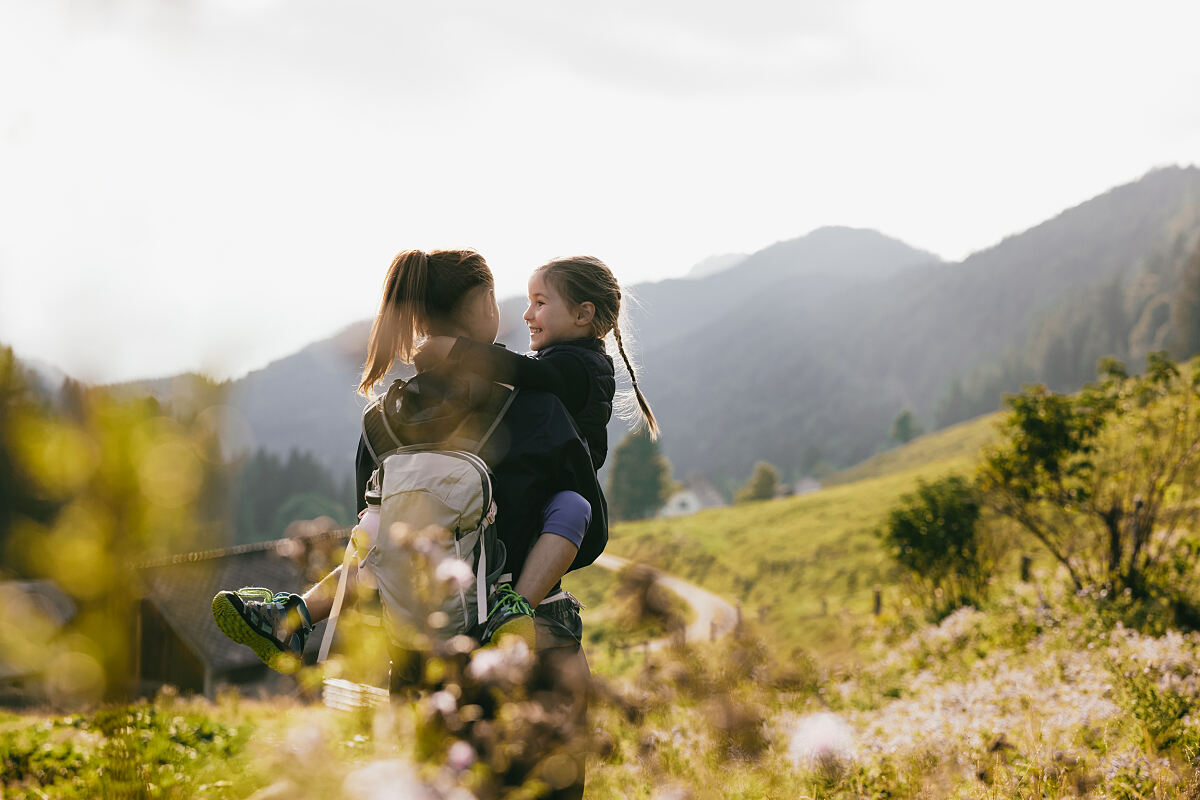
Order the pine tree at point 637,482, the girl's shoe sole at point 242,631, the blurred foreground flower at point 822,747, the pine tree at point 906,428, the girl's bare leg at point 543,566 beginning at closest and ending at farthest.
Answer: the girl's shoe sole at point 242,631 < the girl's bare leg at point 543,566 < the blurred foreground flower at point 822,747 < the pine tree at point 637,482 < the pine tree at point 906,428

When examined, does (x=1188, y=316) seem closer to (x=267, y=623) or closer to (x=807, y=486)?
(x=807, y=486)

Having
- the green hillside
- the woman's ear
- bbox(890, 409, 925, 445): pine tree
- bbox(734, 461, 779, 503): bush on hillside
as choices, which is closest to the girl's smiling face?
the woman's ear

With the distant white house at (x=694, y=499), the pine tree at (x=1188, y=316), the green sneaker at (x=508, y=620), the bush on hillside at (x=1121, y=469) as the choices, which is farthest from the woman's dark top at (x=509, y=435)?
the pine tree at (x=1188, y=316)

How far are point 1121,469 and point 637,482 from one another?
214 ft

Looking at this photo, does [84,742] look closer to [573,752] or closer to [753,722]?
[573,752]

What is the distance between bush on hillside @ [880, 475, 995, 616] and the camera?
648 inches

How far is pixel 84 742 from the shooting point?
533cm

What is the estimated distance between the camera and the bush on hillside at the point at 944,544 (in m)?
16.5

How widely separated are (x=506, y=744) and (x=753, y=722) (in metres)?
0.73

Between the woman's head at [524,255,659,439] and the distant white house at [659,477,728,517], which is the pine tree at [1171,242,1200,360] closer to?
the distant white house at [659,477,728,517]

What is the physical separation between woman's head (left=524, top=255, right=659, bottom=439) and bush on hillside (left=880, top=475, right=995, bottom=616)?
612 inches

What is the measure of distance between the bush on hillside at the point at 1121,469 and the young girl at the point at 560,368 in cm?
1125

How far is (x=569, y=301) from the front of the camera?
124 inches

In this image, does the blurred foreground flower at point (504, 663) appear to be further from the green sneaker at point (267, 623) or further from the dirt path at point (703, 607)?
the dirt path at point (703, 607)
